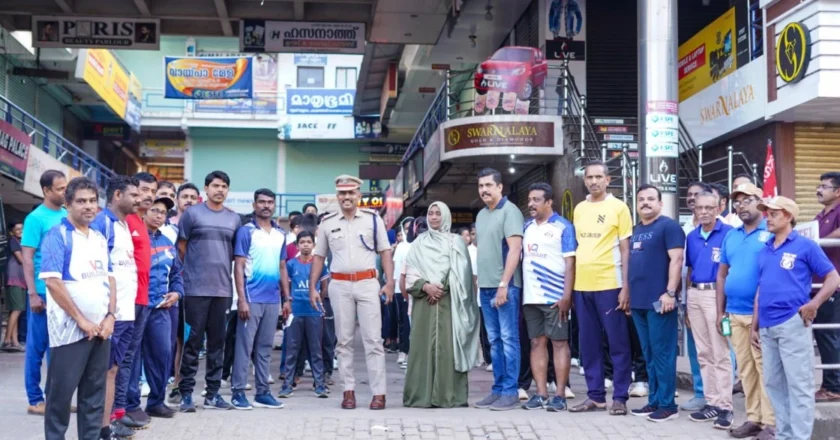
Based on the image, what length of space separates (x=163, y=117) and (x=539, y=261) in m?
33.3

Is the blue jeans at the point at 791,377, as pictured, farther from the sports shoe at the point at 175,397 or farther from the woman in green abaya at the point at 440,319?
the sports shoe at the point at 175,397

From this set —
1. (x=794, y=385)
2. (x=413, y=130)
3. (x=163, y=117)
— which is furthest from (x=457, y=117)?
(x=163, y=117)

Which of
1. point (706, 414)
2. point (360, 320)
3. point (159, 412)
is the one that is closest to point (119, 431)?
point (159, 412)

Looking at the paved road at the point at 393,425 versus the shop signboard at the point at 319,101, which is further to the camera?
the shop signboard at the point at 319,101

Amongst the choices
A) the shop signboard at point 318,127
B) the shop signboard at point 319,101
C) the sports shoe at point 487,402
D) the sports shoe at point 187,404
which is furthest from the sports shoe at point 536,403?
the shop signboard at point 318,127

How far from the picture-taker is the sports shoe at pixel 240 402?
344 inches

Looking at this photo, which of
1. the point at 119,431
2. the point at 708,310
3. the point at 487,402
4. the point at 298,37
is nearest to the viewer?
the point at 119,431

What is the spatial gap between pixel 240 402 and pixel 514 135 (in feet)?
31.5

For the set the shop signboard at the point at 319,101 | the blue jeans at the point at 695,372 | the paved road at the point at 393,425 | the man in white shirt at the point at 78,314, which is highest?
the shop signboard at the point at 319,101

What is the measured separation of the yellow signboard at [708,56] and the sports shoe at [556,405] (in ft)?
31.5

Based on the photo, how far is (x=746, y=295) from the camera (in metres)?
7.67

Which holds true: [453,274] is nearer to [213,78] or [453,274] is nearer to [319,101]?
[213,78]

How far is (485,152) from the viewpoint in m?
17.5

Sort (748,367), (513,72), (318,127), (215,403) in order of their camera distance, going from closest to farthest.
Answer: (748,367) < (215,403) < (513,72) < (318,127)
